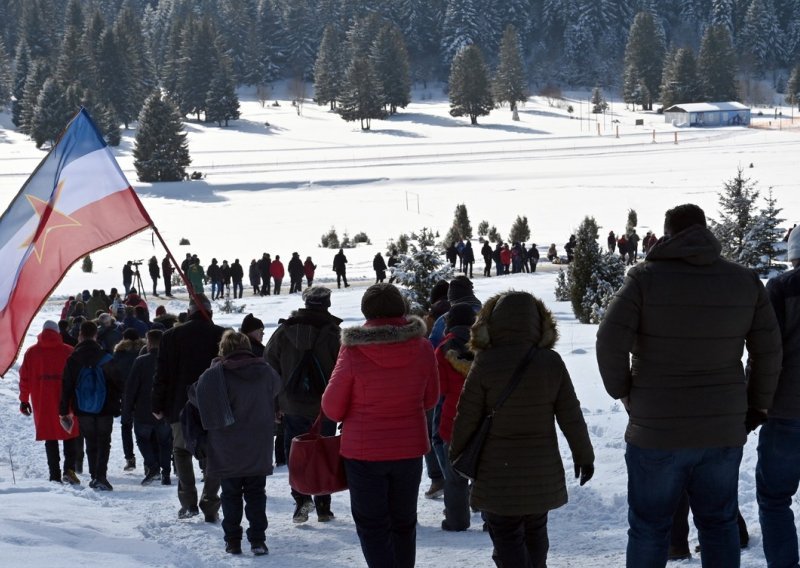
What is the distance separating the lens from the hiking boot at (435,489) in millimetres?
7750

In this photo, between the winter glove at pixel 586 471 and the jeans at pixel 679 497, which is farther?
the winter glove at pixel 586 471

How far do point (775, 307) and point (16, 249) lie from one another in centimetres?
472

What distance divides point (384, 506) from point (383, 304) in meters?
0.87

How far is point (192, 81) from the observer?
9394cm

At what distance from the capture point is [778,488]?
4898 millimetres

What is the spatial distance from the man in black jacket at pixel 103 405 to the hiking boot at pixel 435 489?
8.39 ft

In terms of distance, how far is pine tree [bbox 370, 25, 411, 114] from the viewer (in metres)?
98.9

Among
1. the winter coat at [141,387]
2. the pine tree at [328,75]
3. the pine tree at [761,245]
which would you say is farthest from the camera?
the pine tree at [328,75]

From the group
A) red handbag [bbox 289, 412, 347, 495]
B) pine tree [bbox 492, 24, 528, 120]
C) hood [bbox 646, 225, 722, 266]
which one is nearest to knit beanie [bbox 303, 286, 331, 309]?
red handbag [bbox 289, 412, 347, 495]

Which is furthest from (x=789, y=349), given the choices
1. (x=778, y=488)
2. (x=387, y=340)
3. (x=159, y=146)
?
(x=159, y=146)

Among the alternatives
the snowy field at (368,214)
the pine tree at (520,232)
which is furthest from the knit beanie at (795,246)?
the pine tree at (520,232)

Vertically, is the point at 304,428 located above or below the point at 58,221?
below

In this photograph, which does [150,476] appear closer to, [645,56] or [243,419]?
[243,419]

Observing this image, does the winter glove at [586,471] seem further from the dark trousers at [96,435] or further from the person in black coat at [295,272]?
the person in black coat at [295,272]
